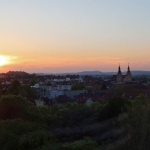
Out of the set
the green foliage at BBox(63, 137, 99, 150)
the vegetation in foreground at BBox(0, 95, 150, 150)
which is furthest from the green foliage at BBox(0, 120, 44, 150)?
the green foliage at BBox(63, 137, 99, 150)

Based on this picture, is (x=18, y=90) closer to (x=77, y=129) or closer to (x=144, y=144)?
(x=77, y=129)

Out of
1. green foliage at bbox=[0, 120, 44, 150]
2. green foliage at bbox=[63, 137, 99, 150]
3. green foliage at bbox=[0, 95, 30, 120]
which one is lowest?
green foliage at bbox=[63, 137, 99, 150]

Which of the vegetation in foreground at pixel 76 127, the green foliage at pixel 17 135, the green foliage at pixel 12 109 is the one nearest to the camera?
the vegetation in foreground at pixel 76 127

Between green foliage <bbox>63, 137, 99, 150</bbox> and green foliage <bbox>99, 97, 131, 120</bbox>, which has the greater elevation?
green foliage <bbox>99, 97, 131, 120</bbox>

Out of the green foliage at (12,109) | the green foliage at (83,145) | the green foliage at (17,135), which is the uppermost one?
the green foliage at (12,109)

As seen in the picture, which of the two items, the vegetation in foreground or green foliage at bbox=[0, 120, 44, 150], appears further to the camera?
green foliage at bbox=[0, 120, 44, 150]

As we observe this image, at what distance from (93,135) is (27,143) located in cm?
285

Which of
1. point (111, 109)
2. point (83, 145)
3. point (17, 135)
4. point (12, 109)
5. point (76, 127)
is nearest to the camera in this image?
point (83, 145)

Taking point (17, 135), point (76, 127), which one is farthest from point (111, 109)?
point (17, 135)

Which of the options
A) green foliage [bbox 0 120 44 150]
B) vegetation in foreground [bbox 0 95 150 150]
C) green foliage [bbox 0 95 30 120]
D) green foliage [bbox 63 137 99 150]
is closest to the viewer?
vegetation in foreground [bbox 0 95 150 150]

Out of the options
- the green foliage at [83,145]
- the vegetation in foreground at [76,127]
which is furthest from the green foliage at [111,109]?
the green foliage at [83,145]

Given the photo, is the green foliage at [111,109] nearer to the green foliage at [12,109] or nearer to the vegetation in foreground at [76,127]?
the vegetation in foreground at [76,127]

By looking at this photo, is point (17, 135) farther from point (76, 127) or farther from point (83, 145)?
point (76, 127)

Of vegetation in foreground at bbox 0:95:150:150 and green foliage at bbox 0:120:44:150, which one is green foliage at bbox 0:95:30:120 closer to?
vegetation in foreground at bbox 0:95:150:150
